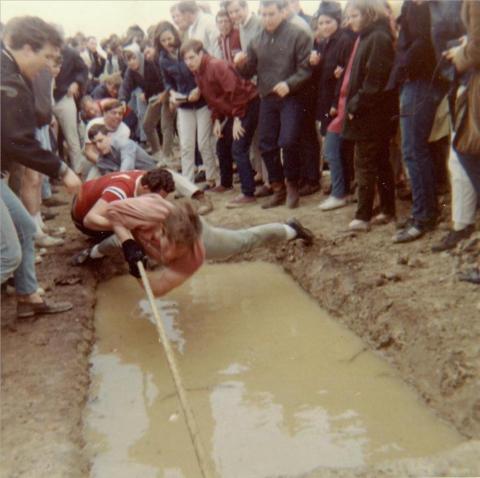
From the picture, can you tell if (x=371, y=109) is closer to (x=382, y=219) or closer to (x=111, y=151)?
(x=382, y=219)

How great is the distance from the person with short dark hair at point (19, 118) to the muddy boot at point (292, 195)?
264 centimetres

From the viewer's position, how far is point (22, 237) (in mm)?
4227

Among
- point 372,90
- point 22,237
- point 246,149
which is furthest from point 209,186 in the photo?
point 22,237

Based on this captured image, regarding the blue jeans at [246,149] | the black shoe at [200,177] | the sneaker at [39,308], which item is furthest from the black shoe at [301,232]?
the black shoe at [200,177]

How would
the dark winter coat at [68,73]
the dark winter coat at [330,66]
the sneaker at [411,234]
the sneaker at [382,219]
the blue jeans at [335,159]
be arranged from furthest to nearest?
the dark winter coat at [68,73], the blue jeans at [335,159], the dark winter coat at [330,66], the sneaker at [382,219], the sneaker at [411,234]

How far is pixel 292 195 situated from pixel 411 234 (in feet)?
5.24

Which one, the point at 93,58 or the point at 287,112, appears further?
the point at 93,58

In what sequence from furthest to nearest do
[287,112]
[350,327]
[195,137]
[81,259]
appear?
[195,137]
[287,112]
[81,259]
[350,327]

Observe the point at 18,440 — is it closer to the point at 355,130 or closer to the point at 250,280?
the point at 250,280

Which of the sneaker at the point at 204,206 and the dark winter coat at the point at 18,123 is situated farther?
the sneaker at the point at 204,206

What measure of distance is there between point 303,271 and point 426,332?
1640mm

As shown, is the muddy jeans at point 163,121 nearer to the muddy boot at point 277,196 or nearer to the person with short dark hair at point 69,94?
the person with short dark hair at point 69,94

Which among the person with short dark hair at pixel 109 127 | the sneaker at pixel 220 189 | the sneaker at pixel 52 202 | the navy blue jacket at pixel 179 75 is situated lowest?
the sneaker at pixel 52 202

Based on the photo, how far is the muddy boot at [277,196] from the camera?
659 centimetres
